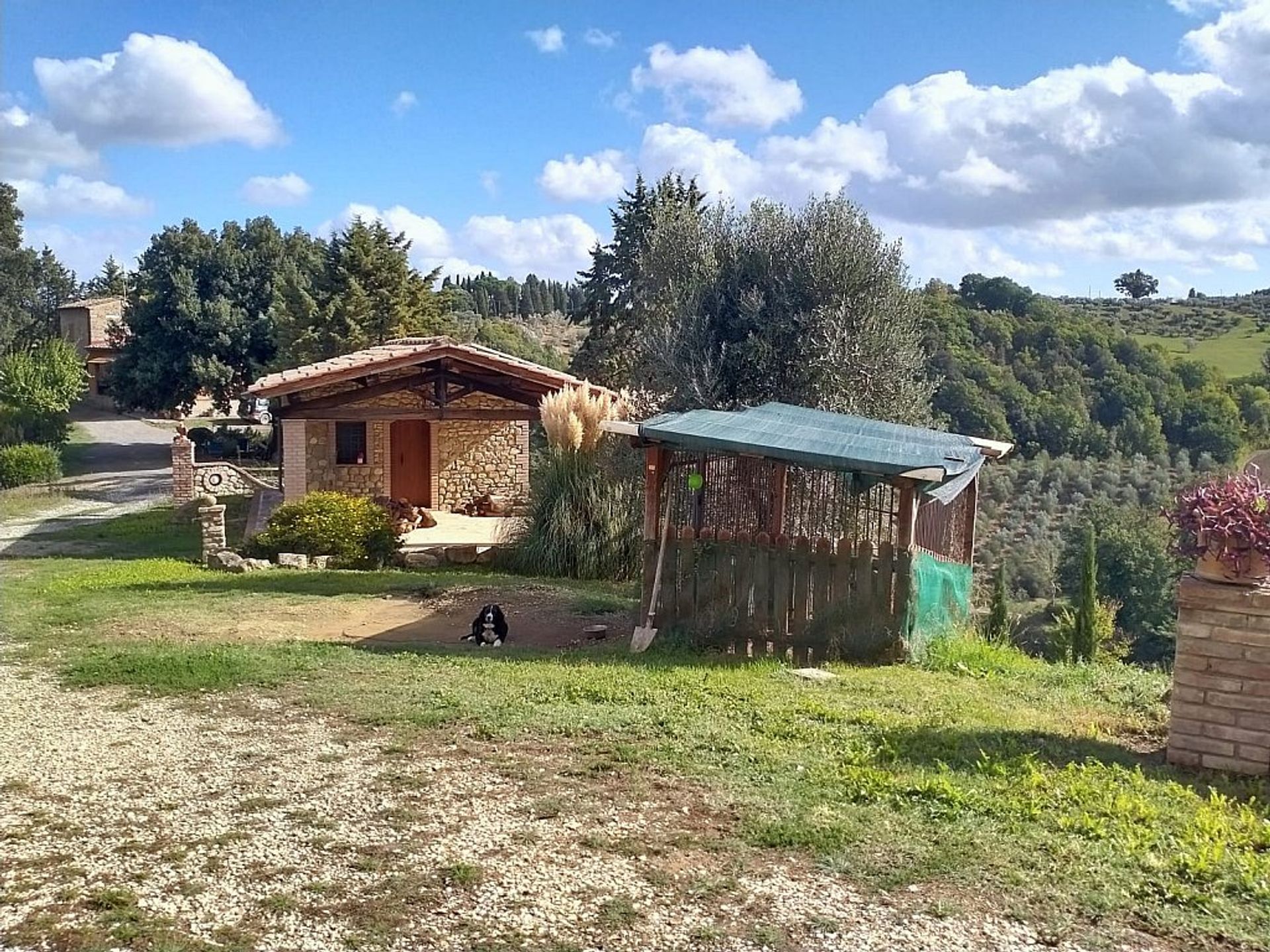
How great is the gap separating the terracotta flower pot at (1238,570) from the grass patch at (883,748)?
37.7 inches

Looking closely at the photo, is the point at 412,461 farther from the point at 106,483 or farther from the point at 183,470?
the point at 106,483

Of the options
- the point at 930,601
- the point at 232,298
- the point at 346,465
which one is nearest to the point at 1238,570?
the point at 930,601

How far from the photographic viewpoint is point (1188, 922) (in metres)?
3.56

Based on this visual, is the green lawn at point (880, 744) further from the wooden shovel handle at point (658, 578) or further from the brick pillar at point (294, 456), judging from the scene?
the brick pillar at point (294, 456)

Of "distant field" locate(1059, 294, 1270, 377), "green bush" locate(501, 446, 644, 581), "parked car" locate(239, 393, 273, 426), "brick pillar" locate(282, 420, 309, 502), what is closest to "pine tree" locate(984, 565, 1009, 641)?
"green bush" locate(501, 446, 644, 581)

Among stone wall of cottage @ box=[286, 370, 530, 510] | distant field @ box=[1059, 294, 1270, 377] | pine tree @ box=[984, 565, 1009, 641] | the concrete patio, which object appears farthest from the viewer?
distant field @ box=[1059, 294, 1270, 377]

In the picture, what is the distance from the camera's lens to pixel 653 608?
851 centimetres

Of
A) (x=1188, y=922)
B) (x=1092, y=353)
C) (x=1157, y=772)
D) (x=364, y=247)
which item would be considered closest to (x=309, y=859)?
(x=1188, y=922)

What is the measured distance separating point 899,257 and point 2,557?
13796 mm

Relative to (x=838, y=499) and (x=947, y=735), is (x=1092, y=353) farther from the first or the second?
(x=947, y=735)

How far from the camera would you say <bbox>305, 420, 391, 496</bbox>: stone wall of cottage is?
19875mm

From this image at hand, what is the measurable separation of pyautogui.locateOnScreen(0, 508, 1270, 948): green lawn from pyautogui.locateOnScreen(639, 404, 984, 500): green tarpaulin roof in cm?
149

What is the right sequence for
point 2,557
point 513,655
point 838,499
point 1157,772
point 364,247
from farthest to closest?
1. point 364,247
2. point 2,557
3. point 838,499
4. point 513,655
5. point 1157,772

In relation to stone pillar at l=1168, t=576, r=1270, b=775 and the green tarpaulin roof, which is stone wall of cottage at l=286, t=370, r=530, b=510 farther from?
stone pillar at l=1168, t=576, r=1270, b=775
